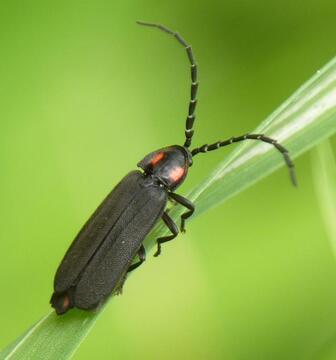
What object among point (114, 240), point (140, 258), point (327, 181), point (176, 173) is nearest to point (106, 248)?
point (114, 240)

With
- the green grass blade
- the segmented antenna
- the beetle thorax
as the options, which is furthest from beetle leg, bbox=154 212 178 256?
the green grass blade

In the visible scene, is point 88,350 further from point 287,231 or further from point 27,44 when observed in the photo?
point 27,44

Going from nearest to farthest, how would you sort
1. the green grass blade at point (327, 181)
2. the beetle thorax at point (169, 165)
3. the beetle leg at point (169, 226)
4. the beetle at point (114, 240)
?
the beetle at point (114, 240) → the green grass blade at point (327, 181) → the beetle leg at point (169, 226) → the beetle thorax at point (169, 165)

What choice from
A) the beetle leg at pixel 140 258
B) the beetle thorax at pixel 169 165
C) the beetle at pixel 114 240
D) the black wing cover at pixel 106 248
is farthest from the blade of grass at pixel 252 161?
the beetle thorax at pixel 169 165

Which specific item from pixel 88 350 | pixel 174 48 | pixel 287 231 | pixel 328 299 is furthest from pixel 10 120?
pixel 328 299

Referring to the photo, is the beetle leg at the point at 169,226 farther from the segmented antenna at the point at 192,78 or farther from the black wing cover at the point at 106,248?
the segmented antenna at the point at 192,78
